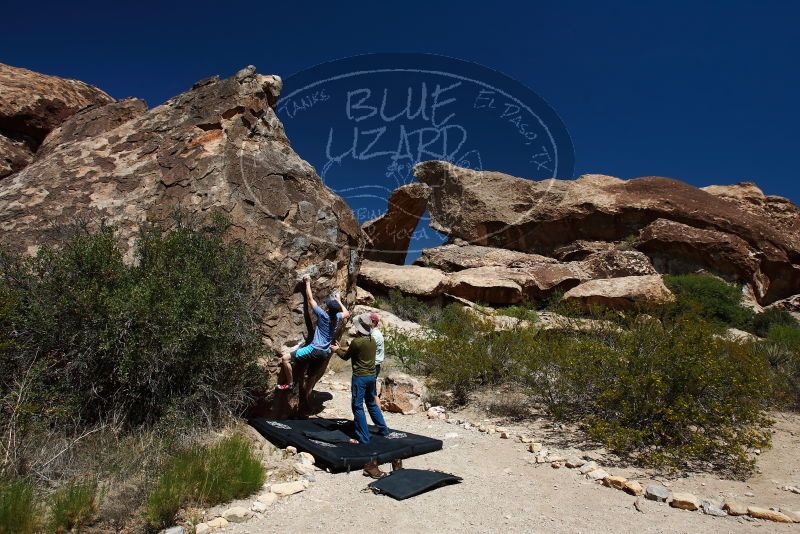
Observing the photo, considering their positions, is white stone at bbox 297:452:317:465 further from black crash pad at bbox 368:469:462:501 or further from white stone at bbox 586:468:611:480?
white stone at bbox 586:468:611:480

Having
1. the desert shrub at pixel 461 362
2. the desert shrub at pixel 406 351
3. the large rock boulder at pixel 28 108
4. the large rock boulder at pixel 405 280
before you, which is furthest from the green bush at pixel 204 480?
the large rock boulder at pixel 405 280

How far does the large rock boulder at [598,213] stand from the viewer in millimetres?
20188

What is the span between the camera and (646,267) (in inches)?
736

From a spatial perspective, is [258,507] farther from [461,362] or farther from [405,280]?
[405,280]

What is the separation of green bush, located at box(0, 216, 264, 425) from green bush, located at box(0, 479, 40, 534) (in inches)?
38.9

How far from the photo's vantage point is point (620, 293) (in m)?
15.3

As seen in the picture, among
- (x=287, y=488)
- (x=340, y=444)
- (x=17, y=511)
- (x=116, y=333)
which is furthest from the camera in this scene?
(x=340, y=444)

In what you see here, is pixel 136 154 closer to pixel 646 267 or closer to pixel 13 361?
pixel 13 361

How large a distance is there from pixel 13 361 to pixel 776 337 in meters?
16.4

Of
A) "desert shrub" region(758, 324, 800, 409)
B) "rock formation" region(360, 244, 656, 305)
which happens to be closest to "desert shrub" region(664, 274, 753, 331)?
"rock formation" region(360, 244, 656, 305)

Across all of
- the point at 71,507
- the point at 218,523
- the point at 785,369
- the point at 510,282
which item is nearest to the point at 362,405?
the point at 218,523

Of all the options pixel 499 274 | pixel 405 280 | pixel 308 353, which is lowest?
pixel 308 353

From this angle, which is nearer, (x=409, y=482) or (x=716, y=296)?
(x=409, y=482)

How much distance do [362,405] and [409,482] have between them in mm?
1366
